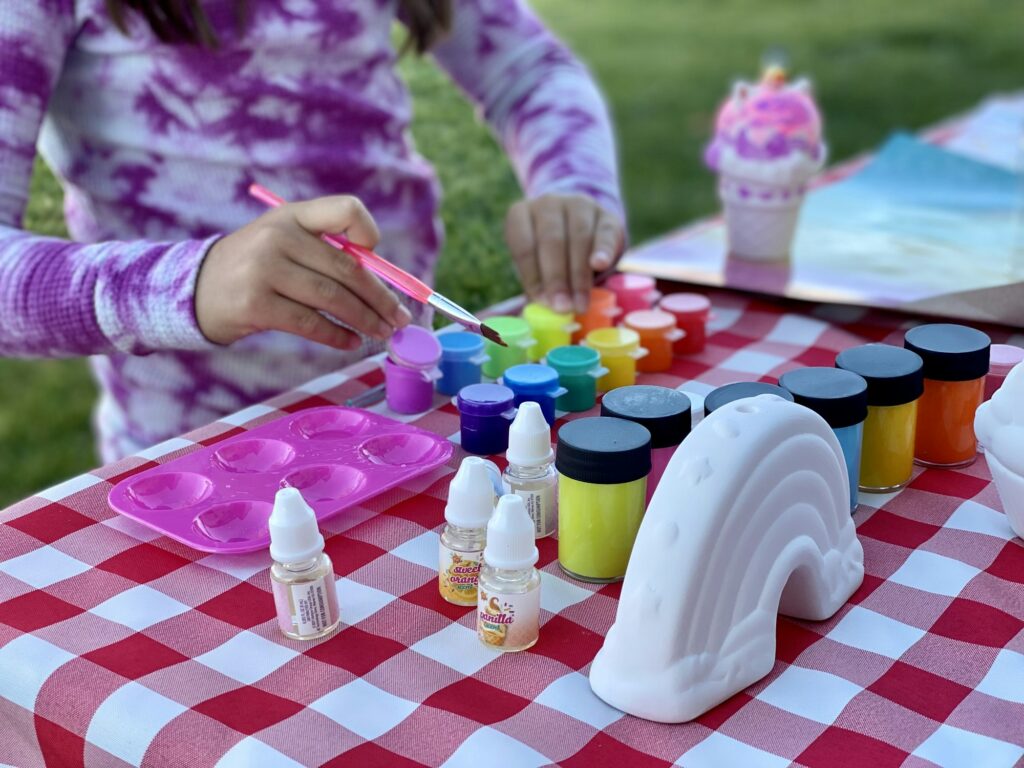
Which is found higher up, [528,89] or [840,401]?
[528,89]

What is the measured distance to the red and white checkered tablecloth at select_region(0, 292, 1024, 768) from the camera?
562mm

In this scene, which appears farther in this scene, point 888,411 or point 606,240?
point 606,240

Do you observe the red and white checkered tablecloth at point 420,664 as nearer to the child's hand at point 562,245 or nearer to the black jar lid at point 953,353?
the black jar lid at point 953,353

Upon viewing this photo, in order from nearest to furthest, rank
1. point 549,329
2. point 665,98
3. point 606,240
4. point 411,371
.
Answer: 1. point 411,371
2. point 549,329
3. point 606,240
4. point 665,98

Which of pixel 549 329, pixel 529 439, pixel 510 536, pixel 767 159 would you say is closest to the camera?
pixel 510 536

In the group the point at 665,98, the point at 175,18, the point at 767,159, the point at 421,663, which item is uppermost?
the point at 175,18

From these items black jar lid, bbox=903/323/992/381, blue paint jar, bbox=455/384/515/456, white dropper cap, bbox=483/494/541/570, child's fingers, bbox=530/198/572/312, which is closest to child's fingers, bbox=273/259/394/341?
blue paint jar, bbox=455/384/515/456

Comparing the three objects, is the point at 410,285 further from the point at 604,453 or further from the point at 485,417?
the point at 604,453

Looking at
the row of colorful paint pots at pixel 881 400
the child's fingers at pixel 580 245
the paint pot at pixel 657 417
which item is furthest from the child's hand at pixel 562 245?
the paint pot at pixel 657 417

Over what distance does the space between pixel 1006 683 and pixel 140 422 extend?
975 mm

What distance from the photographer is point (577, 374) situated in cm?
93

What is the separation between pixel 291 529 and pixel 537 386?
1.01ft

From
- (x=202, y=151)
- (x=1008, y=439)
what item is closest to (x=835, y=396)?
(x=1008, y=439)

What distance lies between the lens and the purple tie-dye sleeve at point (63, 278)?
929 mm
